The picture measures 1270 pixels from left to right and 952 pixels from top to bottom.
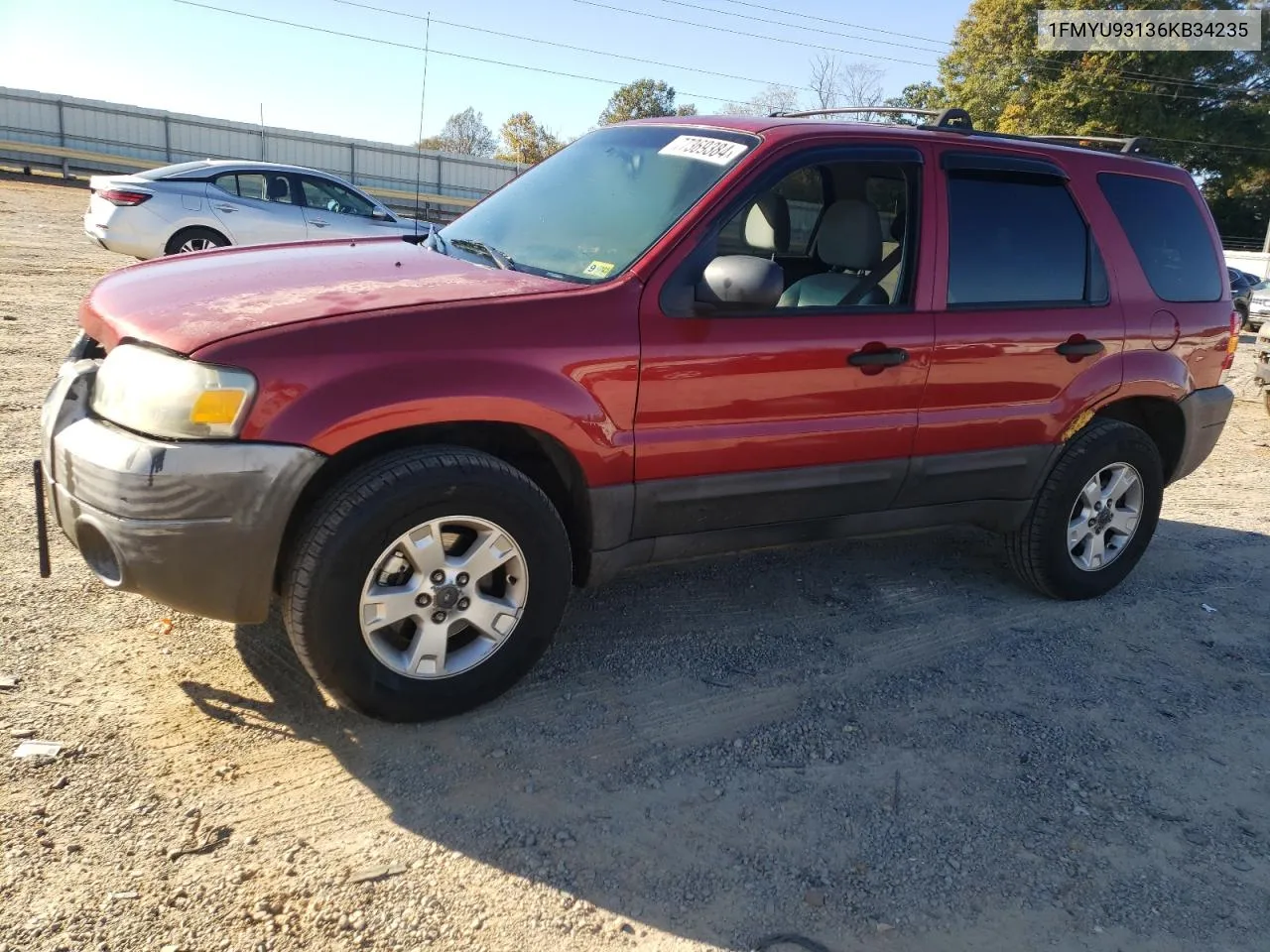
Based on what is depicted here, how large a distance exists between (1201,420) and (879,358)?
2203 mm

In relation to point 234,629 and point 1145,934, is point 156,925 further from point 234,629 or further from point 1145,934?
point 1145,934

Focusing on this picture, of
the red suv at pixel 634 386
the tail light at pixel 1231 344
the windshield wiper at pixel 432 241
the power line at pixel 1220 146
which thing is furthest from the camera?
the power line at pixel 1220 146

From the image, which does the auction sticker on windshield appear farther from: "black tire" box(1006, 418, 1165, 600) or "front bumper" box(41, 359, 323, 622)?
"black tire" box(1006, 418, 1165, 600)

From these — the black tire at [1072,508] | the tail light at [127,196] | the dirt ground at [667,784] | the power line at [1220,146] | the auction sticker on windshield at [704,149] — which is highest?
the power line at [1220,146]

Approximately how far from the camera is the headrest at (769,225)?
161 inches

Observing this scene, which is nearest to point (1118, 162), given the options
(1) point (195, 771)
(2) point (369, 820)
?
(2) point (369, 820)

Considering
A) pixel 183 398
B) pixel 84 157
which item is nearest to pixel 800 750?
pixel 183 398

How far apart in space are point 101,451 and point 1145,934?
310 cm

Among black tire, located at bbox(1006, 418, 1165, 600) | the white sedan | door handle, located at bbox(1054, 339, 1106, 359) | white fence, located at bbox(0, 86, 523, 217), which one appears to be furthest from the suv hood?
white fence, located at bbox(0, 86, 523, 217)

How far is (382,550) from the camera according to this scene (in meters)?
2.96

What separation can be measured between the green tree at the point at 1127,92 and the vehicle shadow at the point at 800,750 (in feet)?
119

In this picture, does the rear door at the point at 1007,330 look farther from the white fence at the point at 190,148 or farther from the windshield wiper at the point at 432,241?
the white fence at the point at 190,148

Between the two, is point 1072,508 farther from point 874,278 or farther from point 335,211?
point 335,211

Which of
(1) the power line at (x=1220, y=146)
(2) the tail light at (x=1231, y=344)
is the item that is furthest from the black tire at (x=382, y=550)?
(1) the power line at (x=1220, y=146)
